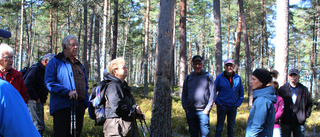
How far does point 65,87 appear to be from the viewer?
11.8 feet

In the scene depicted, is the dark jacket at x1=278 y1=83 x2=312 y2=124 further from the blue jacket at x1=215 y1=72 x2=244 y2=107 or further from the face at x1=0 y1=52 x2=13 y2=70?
the face at x1=0 y1=52 x2=13 y2=70

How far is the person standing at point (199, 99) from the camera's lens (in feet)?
17.0

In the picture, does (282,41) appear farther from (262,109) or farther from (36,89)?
(36,89)

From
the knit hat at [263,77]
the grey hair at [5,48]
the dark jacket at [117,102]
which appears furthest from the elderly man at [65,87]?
the knit hat at [263,77]

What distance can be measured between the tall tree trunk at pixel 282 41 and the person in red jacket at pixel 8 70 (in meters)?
6.01

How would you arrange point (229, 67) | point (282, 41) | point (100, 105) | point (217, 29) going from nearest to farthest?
point (100, 105) → point (229, 67) → point (282, 41) → point (217, 29)

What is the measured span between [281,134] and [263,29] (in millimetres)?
20368

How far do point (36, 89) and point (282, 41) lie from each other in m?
6.19

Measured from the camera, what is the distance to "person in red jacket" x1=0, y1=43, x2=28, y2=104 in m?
2.62

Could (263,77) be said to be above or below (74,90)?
above

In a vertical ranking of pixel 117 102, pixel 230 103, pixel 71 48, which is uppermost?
pixel 71 48

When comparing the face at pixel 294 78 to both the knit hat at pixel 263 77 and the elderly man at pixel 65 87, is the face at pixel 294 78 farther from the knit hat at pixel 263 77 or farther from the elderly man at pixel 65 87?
the elderly man at pixel 65 87

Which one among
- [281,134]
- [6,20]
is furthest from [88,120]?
[6,20]

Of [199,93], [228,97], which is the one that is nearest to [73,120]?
[199,93]
